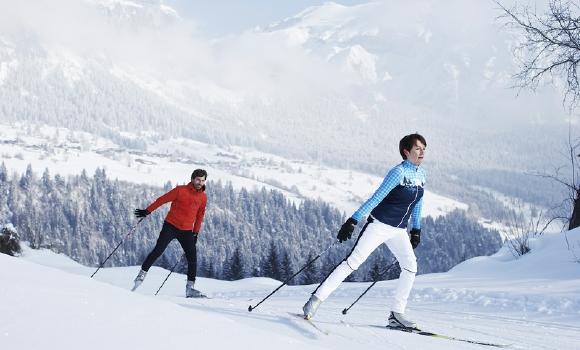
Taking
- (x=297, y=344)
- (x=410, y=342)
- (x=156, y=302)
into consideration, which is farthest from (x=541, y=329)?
(x=156, y=302)

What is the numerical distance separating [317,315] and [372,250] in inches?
69.1

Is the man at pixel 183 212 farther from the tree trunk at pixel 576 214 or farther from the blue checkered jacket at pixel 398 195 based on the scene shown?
the tree trunk at pixel 576 214

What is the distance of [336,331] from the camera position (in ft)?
21.5

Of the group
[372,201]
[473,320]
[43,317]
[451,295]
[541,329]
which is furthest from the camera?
[451,295]

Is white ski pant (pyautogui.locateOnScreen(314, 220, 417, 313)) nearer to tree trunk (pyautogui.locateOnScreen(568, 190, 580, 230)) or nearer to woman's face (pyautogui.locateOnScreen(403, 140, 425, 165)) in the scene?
woman's face (pyautogui.locateOnScreen(403, 140, 425, 165))

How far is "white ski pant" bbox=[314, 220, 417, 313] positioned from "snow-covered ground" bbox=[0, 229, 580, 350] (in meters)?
0.51

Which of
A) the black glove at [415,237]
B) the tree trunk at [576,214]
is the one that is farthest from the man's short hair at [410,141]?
the tree trunk at [576,214]

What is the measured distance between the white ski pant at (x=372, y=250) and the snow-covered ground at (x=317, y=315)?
514 millimetres

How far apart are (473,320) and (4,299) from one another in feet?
22.3

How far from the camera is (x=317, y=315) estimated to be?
802cm

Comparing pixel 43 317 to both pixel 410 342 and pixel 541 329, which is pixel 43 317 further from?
pixel 541 329

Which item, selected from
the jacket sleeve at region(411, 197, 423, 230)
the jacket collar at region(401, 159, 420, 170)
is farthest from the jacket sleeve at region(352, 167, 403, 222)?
the jacket sleeve at region(411, 197, 423, 230)

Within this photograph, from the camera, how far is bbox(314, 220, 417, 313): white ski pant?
659 centimetres

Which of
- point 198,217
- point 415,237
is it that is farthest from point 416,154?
point 198,217
